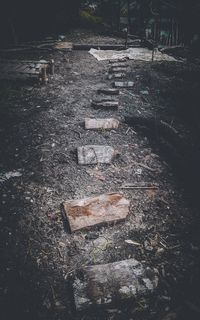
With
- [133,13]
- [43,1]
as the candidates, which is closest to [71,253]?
[43,1]

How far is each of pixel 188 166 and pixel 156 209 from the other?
2.87ft

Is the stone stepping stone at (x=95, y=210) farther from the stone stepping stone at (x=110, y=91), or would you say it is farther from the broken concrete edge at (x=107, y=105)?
the stone stepping stone at (x=110, y=91)

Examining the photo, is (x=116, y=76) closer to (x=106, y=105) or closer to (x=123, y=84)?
(x=123, y=84)

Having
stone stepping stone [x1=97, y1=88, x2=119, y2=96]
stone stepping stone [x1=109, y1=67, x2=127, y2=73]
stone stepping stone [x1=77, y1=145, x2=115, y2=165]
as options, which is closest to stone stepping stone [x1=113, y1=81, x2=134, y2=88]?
stone stepping stone [x1=97, y1=88, x2=119, y2=96]

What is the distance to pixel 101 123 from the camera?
412cm

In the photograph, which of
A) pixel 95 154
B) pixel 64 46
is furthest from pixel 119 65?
pixel 95 154

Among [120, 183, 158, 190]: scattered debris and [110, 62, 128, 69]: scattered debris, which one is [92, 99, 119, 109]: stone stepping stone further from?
[110, 62, 128, 69]: scattered debris

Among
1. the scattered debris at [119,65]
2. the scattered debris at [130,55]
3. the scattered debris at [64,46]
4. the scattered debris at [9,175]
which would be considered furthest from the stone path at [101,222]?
the scattered debris at [64,46]

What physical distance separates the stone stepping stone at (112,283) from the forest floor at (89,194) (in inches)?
2.4

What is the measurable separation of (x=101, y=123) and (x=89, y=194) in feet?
4.86

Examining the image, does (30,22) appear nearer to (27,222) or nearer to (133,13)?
(133,13)

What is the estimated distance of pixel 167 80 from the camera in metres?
5.91

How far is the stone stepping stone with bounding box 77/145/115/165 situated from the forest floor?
0.27 ft

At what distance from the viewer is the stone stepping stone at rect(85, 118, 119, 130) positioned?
4.07 meters
